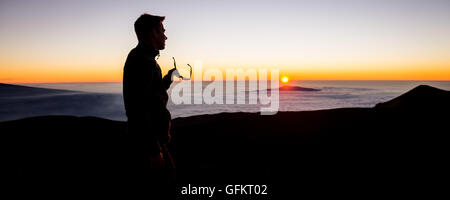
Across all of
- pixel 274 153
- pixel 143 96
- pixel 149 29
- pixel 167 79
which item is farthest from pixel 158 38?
pixel 274 153

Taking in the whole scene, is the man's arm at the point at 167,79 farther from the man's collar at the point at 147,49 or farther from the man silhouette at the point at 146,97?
the man's collar at the point at 147,49

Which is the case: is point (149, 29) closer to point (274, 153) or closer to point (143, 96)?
point (143, 96)

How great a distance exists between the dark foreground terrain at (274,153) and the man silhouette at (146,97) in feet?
0.82

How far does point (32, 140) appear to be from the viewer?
6766mm

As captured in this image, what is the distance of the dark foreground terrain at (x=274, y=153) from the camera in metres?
4.23

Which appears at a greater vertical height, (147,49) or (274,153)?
(147,49)

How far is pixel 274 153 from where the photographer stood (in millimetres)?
6016

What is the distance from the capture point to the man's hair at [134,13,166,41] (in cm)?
248

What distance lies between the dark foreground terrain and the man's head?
0.96m

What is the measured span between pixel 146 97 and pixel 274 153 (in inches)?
163

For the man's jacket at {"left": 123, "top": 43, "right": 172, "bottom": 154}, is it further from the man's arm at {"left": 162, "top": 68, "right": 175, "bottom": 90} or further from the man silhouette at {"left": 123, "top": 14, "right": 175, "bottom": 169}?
the man's arm at {"left": 162, "top": 68, "right": 175, "bottom": 90}

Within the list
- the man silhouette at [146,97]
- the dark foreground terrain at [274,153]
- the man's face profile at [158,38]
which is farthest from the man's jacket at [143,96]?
the dark foreground terrain at [274,153]
